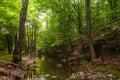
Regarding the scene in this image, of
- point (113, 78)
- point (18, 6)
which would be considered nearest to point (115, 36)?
point (113, 78)

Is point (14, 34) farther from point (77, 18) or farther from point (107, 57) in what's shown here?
point (107, 57)

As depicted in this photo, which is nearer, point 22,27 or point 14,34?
point 22,27

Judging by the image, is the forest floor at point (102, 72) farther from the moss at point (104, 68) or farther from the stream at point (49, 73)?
the stream at point (49, 73)

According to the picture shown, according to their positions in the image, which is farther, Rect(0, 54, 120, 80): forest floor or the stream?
the stream

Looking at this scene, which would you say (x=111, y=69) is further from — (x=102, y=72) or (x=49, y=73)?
(x=49, y=73)

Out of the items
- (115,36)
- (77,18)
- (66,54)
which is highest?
(77,18)

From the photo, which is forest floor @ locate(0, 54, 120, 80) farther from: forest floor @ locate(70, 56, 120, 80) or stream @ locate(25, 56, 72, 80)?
stream @ locate(25, 56, 72, 80)

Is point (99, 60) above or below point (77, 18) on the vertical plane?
below

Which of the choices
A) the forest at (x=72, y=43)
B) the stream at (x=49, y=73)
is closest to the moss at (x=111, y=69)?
the forest at (x=72, y=43)

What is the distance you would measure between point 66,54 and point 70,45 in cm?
216

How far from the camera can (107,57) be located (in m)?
14.5

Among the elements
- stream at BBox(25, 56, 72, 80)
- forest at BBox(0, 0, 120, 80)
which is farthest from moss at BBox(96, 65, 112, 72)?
stream at BBox(25, 56, 72, 80)

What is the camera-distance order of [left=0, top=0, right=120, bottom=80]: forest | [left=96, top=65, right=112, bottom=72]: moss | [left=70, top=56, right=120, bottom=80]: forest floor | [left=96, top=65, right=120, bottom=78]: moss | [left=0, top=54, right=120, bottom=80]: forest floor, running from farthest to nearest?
[left=96, top=65, right=112, bottom=72]: moss < [left=0, top=0, right=120, bottom=80]: forest < [left=96, top=65, right=120, bottom=78]: moss < [left=70, top=56, right=120, bottom=80]: forest floor < [left=0, top=54, right=120, bottom=80]: forest floor

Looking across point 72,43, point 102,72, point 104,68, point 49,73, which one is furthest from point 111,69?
point 72,43
